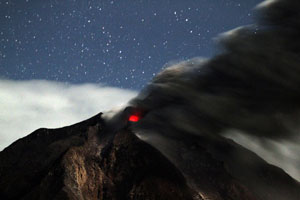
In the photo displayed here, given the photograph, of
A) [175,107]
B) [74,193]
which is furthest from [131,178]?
[175,107]

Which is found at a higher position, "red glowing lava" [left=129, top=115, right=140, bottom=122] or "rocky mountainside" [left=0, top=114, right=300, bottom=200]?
"red glowing lava" [left=129, top=115, right=140, bottom=122]

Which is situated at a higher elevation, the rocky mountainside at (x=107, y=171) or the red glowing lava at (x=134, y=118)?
the red glowing lava at (x=134, y=118)

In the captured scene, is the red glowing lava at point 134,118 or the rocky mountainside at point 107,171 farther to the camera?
the red glowing lava at point 134,118

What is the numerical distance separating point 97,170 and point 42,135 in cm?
1328

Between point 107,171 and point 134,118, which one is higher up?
point 134,118

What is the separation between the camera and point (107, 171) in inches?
1580

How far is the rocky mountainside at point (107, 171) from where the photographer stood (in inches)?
1412

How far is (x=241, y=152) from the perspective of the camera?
164 ft

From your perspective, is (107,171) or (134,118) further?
(134,118)

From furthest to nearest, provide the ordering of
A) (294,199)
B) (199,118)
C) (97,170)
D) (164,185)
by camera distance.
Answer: (294,199) < (97,170) < (164,185) < (199,118)

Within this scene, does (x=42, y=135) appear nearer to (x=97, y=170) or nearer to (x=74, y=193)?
(x=97, y=170)

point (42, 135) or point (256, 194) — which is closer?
point (256, 194)

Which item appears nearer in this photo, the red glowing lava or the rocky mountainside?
the rocky mountainside

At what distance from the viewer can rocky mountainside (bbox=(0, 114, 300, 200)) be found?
35875 mm
